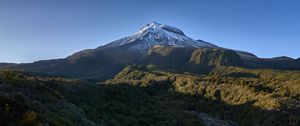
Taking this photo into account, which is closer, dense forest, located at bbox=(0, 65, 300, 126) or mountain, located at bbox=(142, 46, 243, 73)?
dense forest, located at bbox=(0, 65, 300, 126)

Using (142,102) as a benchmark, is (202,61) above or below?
above

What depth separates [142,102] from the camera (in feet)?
184

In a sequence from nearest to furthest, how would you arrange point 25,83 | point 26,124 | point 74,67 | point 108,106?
1. point 26,124
2. point 25,83
3. point 108,106
4. point 74,67

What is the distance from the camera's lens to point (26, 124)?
15.9 meters

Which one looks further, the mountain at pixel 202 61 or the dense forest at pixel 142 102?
the mountain at pixel 202 61

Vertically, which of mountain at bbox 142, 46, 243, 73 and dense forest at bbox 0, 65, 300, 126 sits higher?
mountain at bbox 142, 46, 243, 73

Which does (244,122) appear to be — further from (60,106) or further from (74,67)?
(74,67)

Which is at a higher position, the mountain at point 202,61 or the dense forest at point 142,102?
the mountain at point 202,61

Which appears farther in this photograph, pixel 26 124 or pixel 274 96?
pixel 274 96

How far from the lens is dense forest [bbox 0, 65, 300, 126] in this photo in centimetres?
2042

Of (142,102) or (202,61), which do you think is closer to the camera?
(142,102)

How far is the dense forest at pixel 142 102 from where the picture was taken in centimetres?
2042

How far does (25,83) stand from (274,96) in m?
41.8

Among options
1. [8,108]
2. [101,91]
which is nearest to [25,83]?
[8,108]
